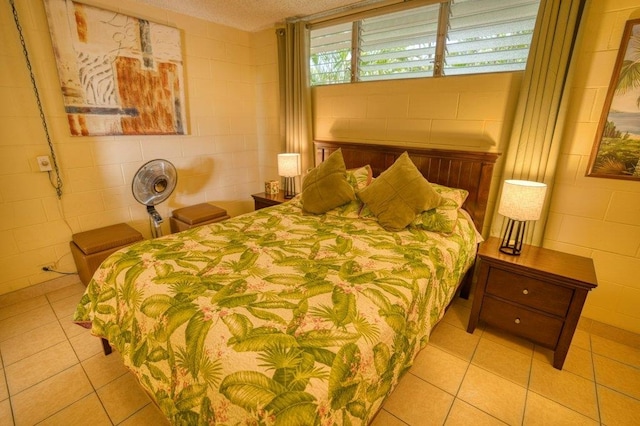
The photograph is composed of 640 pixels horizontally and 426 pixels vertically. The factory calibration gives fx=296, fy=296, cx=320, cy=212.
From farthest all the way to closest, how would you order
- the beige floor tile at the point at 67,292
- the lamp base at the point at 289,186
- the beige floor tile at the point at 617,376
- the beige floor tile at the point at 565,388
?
the lamp base at the point at 289,186, the beige floor tile at the point at 67,292, the beige floor tile at the point at 617,376, the beige floor tile at the point at 565,388

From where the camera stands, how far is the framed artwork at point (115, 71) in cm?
229

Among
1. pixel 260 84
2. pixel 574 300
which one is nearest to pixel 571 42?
pixel 574 300

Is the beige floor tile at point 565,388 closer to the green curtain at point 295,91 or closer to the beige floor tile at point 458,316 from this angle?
the beige floor tile at point 458,316

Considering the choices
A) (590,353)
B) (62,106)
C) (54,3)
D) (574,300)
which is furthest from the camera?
(62,106)

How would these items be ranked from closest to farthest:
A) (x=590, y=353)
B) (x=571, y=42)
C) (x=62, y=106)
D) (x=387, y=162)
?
(x=571, y=42), (x=590, y=353), (x=62, y=106), (x=387, y=162)

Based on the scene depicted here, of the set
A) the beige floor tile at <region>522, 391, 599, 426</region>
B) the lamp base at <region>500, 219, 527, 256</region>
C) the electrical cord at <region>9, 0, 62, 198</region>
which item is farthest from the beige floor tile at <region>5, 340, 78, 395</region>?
the lamp base at <region>500, 219, 527, 256</region>

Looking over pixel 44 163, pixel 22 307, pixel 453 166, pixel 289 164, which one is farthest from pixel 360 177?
pixel 22 307

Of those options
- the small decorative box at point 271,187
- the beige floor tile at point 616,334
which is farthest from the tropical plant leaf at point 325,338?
the small decorative box at point 271,187

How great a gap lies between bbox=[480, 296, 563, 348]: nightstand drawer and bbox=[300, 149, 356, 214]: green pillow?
1.22 metres

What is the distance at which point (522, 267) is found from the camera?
70.0 inches

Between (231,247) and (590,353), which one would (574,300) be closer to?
(590,353)

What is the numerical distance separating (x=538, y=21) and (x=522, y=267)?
5.01 feet

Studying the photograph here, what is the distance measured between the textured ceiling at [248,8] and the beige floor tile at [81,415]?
301 centimetres

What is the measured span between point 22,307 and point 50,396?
1180 mm
